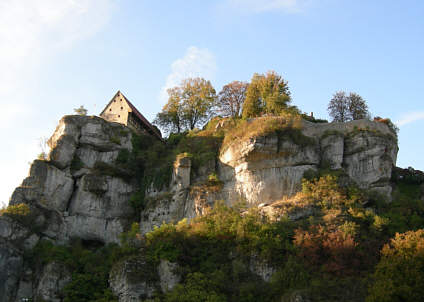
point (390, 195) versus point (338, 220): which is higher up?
point (390, 195)

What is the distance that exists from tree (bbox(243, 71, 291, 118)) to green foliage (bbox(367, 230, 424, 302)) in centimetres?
1490

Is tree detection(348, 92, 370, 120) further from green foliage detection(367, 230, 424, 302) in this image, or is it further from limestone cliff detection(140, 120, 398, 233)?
green foliage detection(367, 230, 424, 302)

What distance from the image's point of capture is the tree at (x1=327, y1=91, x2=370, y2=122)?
42.0 meters

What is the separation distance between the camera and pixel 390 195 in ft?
109

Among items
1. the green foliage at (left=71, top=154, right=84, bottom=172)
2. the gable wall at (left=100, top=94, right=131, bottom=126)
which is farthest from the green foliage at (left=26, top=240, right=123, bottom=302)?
the gable wall at (left=100, top=94, right=131, bottom=126)

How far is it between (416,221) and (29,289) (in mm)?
22432

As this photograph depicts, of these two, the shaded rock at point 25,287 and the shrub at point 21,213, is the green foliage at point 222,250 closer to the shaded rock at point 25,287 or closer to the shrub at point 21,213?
the shaded rock at point 25,287

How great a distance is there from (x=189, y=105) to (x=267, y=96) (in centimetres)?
919

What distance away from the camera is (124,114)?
141 ft

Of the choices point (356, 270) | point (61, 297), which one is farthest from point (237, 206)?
point (61, 297)

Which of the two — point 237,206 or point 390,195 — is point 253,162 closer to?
point 237,206

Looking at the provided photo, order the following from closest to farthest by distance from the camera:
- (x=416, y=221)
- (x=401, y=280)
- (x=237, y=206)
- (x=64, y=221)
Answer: (x=401, y=280) < (x=416, y=221) < (x=237, y=206) < (x=64, y=221)

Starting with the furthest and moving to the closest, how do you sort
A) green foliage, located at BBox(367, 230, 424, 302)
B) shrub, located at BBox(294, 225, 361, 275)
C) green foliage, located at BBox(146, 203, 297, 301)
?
green foliage, located at BBox(146, 203, 297, 301) < shrub, located at BBox(294, 225, 361, 275) < green foliage, located at BBox(367, 230, 424, 302)

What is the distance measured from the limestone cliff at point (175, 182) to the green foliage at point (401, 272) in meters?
7.94
